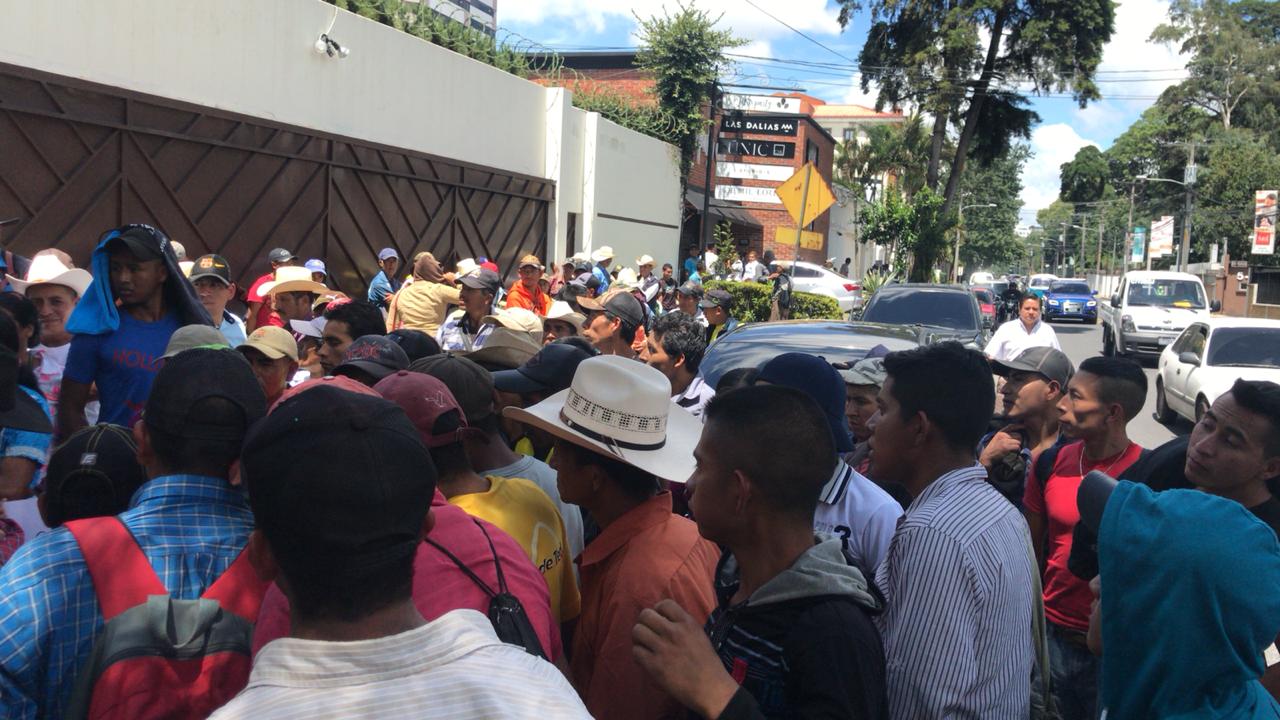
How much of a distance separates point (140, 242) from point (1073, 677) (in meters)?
4.11

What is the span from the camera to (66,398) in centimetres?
399

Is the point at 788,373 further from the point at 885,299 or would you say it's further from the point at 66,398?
the point at 885,299

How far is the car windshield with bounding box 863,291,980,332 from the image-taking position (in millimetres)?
13062

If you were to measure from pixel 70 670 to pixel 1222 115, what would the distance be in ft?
241

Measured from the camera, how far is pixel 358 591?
4.86 feet

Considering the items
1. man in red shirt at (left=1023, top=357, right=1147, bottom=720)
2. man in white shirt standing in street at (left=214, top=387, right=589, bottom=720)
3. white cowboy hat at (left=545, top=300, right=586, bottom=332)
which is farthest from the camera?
white cowboy hat at (left=545, top=300, right=586, bottom=332)

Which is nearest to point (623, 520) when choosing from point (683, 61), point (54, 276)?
point (54, 276)

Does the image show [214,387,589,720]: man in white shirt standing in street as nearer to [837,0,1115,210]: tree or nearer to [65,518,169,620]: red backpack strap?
[65,518,169,620]: red backpack strap

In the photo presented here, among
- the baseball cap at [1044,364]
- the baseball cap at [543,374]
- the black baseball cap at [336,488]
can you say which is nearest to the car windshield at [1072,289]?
the baseball cap at [1044,364]

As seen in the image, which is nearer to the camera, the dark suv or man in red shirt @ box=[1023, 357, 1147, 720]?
man in red shirt @ box=[1023, 357, 1147, 720]

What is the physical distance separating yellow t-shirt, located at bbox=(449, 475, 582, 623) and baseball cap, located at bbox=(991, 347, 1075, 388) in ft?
9.98

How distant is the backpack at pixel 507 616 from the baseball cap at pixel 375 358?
1.74 metres

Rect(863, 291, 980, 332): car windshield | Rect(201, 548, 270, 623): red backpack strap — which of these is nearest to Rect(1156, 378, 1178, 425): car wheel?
Rect(863, 291, 980, 332): car windshield

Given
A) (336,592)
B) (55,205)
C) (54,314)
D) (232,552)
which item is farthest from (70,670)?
(55,205)
